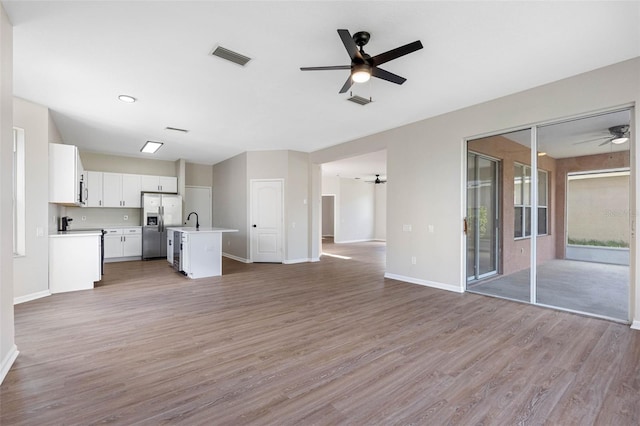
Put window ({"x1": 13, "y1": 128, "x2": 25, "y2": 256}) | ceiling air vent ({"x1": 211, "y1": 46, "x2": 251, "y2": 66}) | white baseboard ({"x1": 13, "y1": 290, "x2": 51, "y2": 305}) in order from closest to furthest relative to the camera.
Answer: ceiling air vent ({"x1": 211, "y1": 46, "x2": 251, "y2": 66}), white baseboard ({"x1": 13, "y1": 290, "x2": 51, "y2": 305}), window ({"x1": 13, "y1": 128, "x2": 25, "y2": 256})

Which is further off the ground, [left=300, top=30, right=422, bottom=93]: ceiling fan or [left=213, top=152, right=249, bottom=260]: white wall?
[left=300, top=30, right=422, bottom=93]: ceiling fan

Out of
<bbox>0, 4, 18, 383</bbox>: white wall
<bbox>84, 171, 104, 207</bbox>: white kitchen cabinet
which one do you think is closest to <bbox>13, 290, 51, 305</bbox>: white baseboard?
<bbox>0, 4, 18, 383</bbox>: white wall

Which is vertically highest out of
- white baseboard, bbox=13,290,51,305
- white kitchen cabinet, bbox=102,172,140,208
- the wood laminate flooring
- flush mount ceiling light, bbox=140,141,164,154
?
flush mount ceiling light, bbox=140,141,164,154

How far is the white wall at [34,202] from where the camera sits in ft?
13.3

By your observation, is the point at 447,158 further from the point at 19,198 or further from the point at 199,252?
the point at 19,198

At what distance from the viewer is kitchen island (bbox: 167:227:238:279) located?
552 cm

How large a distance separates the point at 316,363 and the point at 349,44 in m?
2.67

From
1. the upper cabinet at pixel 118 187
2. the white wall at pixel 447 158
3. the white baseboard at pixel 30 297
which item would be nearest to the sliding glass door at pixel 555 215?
the white wall at pixel 447 158

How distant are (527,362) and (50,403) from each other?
3527 mm

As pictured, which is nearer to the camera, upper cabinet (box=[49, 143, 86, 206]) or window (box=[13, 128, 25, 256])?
window (box=[13, 128, 25, 256])

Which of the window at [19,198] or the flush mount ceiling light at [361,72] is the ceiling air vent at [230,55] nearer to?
the flush mount ceiling light at [361,72]

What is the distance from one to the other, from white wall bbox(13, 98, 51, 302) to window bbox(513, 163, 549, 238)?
23.4ft

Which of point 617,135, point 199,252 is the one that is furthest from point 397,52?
point 199,252

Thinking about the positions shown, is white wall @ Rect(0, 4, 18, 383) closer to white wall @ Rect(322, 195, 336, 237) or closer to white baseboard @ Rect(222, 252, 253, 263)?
white baseboard @ Rect(222, 252, 253, 263)
